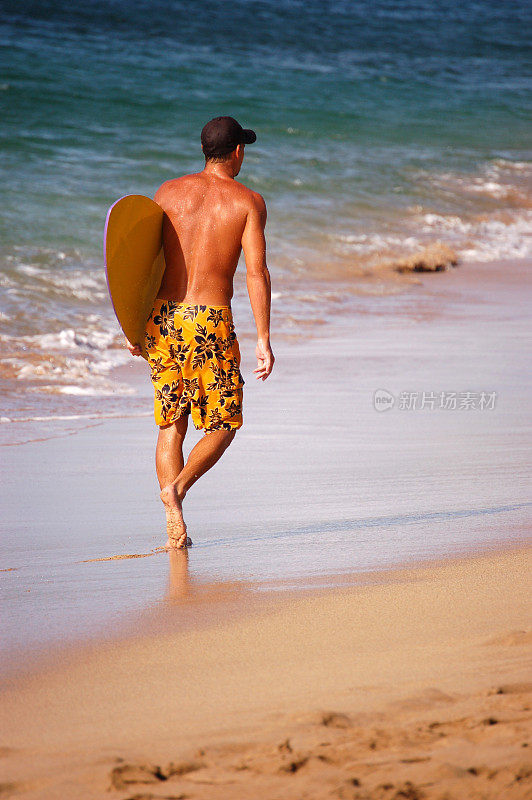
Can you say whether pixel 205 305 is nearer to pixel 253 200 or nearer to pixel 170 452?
pixel 253 200

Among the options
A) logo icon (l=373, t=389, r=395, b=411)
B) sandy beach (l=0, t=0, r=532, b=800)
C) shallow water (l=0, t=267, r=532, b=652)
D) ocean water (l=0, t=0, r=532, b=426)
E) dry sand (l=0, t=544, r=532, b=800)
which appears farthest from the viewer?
ocean water (l=0, t=0, r=532, b=426)

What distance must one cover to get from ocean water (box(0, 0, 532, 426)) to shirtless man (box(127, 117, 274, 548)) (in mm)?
2177

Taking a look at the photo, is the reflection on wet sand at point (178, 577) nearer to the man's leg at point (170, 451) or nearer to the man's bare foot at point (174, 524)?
the man's bare foot at point (174, 524)

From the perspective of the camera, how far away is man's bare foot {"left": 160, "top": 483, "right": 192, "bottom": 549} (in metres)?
3.55

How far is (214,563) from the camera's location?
3.37 meters

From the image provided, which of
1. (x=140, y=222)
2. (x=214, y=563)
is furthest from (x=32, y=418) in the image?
(x=214, y=563)

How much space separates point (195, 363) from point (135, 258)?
448 mm

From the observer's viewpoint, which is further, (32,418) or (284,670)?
(32,418)

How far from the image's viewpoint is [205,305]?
3703 mm

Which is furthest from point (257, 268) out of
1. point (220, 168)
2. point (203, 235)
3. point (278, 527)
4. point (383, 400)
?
point (383, 400)

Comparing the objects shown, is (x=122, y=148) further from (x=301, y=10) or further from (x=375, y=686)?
(x=301, y=10)

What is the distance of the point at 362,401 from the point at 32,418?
1.87 m

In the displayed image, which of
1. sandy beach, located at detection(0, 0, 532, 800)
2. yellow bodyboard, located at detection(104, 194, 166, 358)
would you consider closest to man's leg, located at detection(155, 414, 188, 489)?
sandy beach, located at detection(0, 0, 532, 800)

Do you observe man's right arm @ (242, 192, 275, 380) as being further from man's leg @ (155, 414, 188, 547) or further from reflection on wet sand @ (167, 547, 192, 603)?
reflection on wet sand @ (167, 547, 192, 603)
